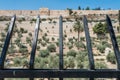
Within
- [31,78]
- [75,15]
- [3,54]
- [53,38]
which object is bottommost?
[31,78]

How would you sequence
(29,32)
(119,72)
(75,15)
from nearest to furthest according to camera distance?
(119,72) → (29,32) → (75,15)

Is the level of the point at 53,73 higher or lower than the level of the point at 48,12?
lower

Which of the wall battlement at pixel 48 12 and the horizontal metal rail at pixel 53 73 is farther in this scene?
the wall battlement at pixel 48 12

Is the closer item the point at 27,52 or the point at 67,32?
the point at 27,52

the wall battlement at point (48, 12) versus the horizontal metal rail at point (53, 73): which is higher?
the wall battlement at point (48, 12)

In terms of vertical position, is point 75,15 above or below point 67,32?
above

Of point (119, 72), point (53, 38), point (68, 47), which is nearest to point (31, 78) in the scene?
point (119, 72)

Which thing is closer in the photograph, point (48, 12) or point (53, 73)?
point (53, 73)

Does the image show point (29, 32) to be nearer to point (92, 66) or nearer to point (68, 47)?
point (68, 47)

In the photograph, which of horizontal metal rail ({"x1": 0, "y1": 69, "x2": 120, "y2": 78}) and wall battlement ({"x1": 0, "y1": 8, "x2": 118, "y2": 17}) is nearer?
horizontal metal rail ({"x1": 0, "y1": 69, "x2": 120, "y2": 78})

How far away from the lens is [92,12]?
2608 inches

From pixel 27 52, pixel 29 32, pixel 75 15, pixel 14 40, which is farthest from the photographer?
pixel 75 15

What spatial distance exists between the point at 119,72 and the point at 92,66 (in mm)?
188

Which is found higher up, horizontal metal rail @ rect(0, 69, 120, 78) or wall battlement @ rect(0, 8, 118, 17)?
wall battlement @ rect(0, 8, 118, 17)
